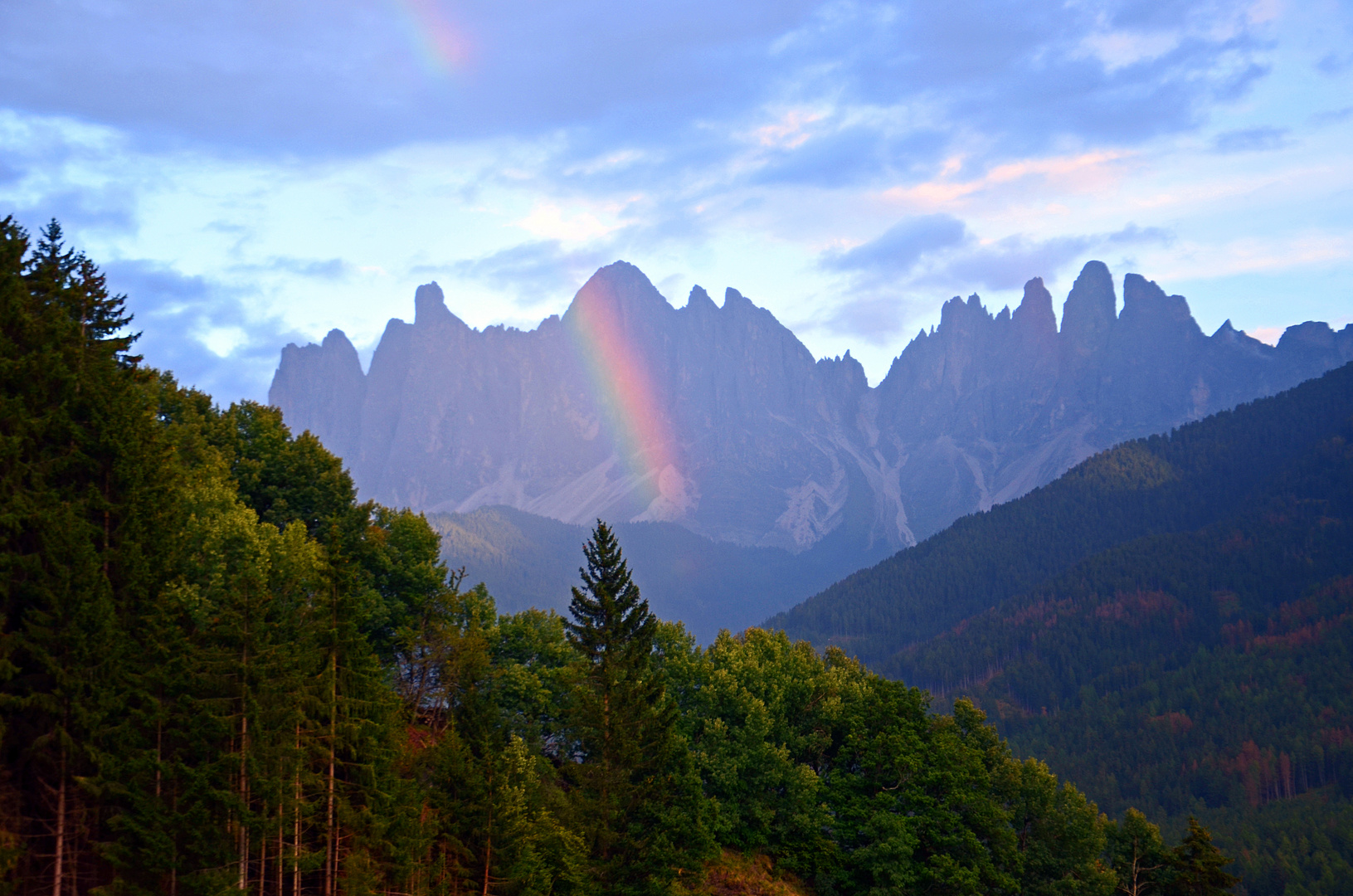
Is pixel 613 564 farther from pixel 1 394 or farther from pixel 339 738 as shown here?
pixel 1 394

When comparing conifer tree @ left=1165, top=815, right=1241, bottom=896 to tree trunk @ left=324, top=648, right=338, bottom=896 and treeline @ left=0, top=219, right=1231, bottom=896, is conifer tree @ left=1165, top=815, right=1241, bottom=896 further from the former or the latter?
tree trunk @ left=324, top=648, right=338, bottom=896

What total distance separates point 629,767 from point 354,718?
17.8 m

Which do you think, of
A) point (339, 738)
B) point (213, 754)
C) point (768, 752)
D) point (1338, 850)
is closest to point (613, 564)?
point (768, 752)

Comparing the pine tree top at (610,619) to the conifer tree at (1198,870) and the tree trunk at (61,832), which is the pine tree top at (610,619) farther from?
the conifer tree at (1198,870)

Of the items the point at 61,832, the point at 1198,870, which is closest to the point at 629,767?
the point at 61,832

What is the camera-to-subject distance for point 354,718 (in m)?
42.3

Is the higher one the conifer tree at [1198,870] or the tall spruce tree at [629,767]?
the tall spruce tree at [629,767]

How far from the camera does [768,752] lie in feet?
201

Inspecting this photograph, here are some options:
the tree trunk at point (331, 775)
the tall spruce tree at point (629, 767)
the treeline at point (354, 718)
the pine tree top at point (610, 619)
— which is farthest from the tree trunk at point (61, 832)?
the pine tree top at point (610, 619)

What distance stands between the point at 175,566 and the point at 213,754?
8.11 m

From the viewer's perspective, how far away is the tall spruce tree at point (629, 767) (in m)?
53.6

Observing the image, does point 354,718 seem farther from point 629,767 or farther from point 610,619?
point 610,619

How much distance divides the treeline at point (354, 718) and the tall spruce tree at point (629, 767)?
0.59 ft

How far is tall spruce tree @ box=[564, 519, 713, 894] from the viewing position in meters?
53.6
